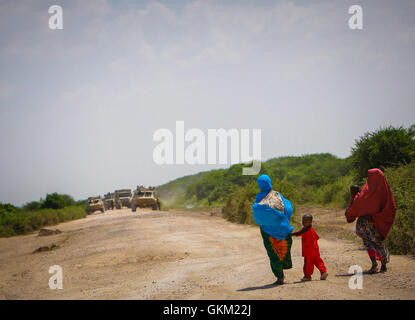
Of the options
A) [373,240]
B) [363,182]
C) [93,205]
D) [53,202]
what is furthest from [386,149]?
[53,202]

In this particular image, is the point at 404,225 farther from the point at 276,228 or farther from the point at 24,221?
the point at 24,221

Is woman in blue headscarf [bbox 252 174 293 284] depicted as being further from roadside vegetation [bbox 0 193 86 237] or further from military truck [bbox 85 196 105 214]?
military truck [bbox 85 196 105 214]

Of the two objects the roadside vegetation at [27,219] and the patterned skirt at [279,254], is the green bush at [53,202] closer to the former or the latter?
the roadside vegetation at [27,219]

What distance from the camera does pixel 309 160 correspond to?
83688 millimetres

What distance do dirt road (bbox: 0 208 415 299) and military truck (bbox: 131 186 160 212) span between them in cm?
1946

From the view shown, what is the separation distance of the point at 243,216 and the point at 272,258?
14642 millimetres

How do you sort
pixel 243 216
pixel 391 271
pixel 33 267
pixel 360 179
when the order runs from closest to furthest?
pixel 391 271
pixel 33 267
pixel 243 216
pixel 360 179

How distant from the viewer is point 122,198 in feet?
138

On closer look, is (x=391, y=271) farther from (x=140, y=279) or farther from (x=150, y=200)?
(x=150, y=200)

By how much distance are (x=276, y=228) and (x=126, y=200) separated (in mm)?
38138

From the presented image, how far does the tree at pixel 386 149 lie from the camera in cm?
2232

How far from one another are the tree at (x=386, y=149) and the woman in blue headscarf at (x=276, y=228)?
1871cm

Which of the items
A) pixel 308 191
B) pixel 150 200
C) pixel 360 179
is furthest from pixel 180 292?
pixel 308 191

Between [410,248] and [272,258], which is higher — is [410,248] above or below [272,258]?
below
